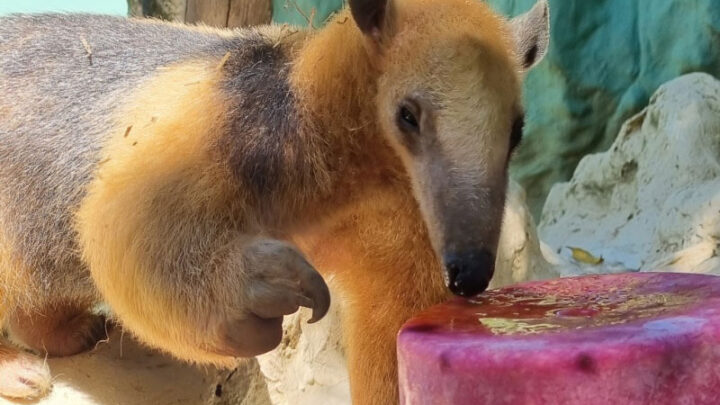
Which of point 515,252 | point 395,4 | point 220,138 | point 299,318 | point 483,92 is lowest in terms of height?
point 299,318

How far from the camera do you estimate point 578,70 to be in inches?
304

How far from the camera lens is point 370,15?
2922mm

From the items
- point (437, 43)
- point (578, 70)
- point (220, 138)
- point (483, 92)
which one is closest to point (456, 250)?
point (483, 92)

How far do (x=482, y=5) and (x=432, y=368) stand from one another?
60.1 inches

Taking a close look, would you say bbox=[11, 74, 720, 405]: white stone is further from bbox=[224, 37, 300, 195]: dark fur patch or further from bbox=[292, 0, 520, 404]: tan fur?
bbox=[224, 37, 300, 195]: dark fur patch

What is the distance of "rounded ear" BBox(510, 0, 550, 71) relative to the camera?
131 inches

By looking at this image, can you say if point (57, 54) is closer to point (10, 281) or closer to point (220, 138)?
point (10, 281)

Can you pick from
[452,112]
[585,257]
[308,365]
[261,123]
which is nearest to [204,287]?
[261,123]

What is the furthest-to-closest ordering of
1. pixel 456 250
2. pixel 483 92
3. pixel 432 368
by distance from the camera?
pixel 483 92 < pixel 456 250 < pixel 432 368

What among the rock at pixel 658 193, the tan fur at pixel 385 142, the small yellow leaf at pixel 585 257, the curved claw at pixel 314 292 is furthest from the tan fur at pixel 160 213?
the small yellow leaf at pixel 585 257

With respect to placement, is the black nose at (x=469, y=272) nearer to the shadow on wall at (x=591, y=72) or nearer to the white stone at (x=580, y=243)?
the white stone at (x=580, y=243)

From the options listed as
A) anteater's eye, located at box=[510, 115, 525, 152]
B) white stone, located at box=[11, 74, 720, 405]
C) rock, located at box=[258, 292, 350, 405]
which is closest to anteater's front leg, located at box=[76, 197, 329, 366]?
anteater's eye, located at box=[510, 115, 525, 152]

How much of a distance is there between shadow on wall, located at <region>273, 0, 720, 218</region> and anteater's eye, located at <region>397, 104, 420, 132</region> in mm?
4497

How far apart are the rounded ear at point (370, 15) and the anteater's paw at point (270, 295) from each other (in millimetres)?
740
